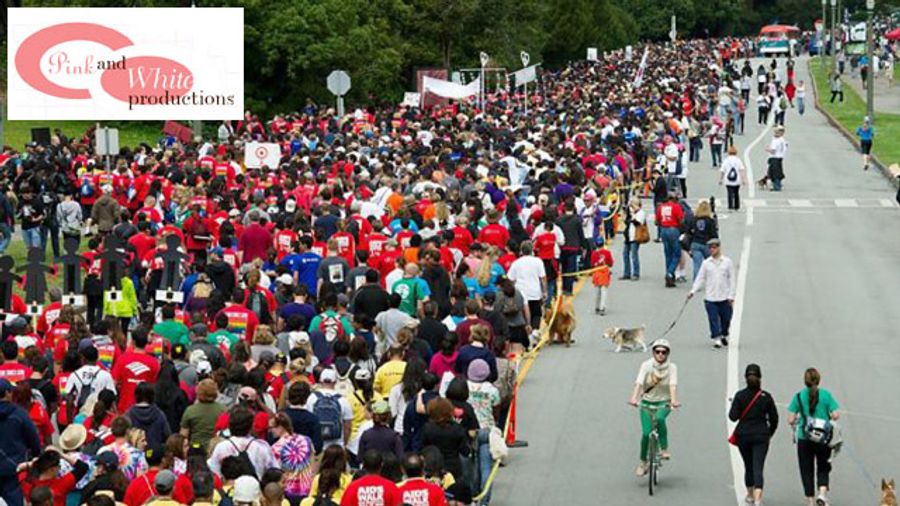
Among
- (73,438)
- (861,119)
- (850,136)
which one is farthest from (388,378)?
(861,119)

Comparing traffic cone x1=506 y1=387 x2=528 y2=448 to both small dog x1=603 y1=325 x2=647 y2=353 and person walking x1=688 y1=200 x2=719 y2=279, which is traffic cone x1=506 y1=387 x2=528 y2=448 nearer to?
small dog x1=603 y1=325 x2=647 y2=353

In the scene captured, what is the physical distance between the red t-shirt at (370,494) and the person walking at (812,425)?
5.04 metres

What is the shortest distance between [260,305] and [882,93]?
70225 mm

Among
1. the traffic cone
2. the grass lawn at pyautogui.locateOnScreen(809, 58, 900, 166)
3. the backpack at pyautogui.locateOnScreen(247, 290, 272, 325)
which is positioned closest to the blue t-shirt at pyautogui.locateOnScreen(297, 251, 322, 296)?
the backpack at pyautogui.locateOnScreen(247, 290, 272, 325)

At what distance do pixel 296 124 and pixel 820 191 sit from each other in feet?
40.2

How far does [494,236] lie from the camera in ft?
83.3

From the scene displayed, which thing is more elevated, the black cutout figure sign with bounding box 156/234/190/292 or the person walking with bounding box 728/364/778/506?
the black cutout figure sign with bounding box 156/234/190/292

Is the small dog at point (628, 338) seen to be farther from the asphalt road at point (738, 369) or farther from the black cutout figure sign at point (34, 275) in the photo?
the black cutout figure sign at point (34, 275)

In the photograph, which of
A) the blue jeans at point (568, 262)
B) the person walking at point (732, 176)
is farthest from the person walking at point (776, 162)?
the blue jeans at point (568, 262)

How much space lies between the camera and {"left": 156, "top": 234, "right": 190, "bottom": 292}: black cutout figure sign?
23.2 m

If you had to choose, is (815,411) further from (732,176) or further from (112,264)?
(732,176)

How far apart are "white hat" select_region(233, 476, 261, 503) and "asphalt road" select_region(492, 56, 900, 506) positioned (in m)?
5.53

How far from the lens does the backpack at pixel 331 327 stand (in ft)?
62.6

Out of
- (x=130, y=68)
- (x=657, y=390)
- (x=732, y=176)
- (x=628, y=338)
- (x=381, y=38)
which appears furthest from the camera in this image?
(x=381, y=38)
